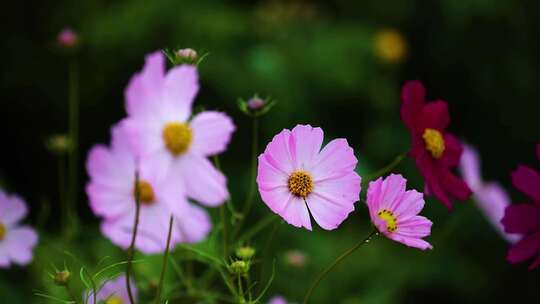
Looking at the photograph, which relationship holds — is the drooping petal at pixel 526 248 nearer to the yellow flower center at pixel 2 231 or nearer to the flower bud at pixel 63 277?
the flower bud at pixel 63 277

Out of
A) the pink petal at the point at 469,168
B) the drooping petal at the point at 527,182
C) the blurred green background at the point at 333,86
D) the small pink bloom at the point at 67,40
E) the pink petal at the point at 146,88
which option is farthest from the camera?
the blurred green background at the point at 333,86

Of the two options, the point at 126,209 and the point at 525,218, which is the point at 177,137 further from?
the point at 525,218

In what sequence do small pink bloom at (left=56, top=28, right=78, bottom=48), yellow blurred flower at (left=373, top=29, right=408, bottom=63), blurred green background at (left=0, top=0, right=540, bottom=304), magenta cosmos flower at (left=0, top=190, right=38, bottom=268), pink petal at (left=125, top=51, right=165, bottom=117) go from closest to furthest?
pink petal at (left=125, top=51, right=165, bottom=117) → magenta cosmos flower at (left=0, top=190, right=38, bottom=268) → small pink bloom at (left=56, top=28, right=78, bottom=48) → blurred green background at (left=0, top=0, right=540, bottom=304) → yellow blurred flower at (left=373, top=29, right=408, bottom=63)

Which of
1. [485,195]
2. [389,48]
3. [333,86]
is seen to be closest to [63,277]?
[485,195]

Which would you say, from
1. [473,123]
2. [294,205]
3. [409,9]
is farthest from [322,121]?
[294,205]

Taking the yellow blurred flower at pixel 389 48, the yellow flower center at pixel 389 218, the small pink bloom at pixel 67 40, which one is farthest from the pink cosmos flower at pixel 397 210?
the yellow blurred flower at pixel 389 48

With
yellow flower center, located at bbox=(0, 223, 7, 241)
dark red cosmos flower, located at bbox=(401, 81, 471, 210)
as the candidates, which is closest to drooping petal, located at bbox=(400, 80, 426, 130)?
dark red cosmos flower, located at bbox=(401, 81, 471, 210)

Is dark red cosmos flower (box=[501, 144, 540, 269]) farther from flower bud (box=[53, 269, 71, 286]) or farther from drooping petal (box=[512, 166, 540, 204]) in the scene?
flower bud (box=[53, 269, 71, 286])
